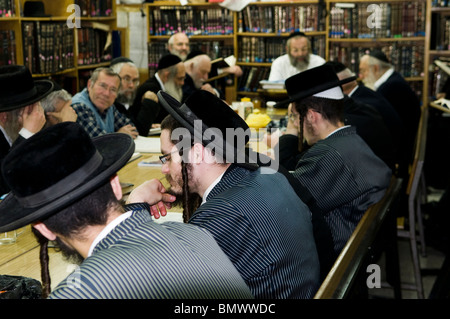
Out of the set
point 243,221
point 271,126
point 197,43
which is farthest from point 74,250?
point 197,43

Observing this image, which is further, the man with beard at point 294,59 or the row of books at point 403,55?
the row of books at point 403,55

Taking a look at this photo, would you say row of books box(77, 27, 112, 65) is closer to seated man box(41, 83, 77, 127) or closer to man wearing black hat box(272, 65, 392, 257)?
seated man box(41, 83, 77, 127)

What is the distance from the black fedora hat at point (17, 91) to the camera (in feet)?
11.3

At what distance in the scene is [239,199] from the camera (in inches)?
72.7

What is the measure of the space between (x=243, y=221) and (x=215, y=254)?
0.35 meters

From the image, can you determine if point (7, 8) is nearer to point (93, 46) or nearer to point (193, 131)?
point (93, 46)

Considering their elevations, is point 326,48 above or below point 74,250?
above

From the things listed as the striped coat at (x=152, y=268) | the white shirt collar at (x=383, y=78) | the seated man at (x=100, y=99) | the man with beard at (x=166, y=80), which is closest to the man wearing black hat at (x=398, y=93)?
the white shirt collar at (x=383, y=78)

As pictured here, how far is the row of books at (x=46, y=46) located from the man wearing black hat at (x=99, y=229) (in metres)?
4.20

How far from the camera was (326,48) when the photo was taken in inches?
302

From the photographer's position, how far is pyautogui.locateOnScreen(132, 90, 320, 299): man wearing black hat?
5.97ft

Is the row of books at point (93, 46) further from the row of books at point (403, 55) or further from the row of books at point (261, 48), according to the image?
the row of books at point (403, 55)

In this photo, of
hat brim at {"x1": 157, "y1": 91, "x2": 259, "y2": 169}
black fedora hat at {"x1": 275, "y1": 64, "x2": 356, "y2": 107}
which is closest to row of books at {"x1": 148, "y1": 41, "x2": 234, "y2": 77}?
black fedora hat at {"x1": 275, "y1": 64, "x2": 356, "y2": 107}
